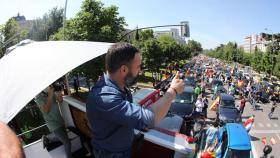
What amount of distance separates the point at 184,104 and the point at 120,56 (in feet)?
52.2

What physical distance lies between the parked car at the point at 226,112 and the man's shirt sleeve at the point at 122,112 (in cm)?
1491

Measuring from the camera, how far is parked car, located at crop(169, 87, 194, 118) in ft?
55.3

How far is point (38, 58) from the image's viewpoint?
3.63m

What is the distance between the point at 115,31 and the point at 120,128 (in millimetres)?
21291

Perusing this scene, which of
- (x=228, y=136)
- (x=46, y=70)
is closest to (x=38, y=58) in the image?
(x=46, y=70)

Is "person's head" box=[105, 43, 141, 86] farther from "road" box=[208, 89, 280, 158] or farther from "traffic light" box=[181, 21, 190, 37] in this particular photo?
"traffic light" box=[181, 21, 190, 37]

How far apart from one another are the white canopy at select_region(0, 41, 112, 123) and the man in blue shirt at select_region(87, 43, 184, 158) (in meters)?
0.72

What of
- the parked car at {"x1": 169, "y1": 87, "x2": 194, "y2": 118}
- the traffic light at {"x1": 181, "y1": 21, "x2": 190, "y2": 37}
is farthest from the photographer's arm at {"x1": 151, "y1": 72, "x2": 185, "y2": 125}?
the traffic light at {"x1": 181, "y1": 21, "x2": 190, "y2": 37}

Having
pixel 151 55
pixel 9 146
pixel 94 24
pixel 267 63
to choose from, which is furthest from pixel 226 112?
pixel 267 63

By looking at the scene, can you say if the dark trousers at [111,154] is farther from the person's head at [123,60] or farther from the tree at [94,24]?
the tree at [94,24]

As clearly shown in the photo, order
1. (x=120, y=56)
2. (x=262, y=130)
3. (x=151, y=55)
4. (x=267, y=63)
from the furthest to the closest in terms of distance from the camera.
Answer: (x=267, y=63), (x=151, y=55), (x=262, y=130), (x=120, y=56)

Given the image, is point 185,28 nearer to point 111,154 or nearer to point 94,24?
point 94,24

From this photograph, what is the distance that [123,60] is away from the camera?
243 cm

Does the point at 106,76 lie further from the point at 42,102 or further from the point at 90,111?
the point at 42,102
